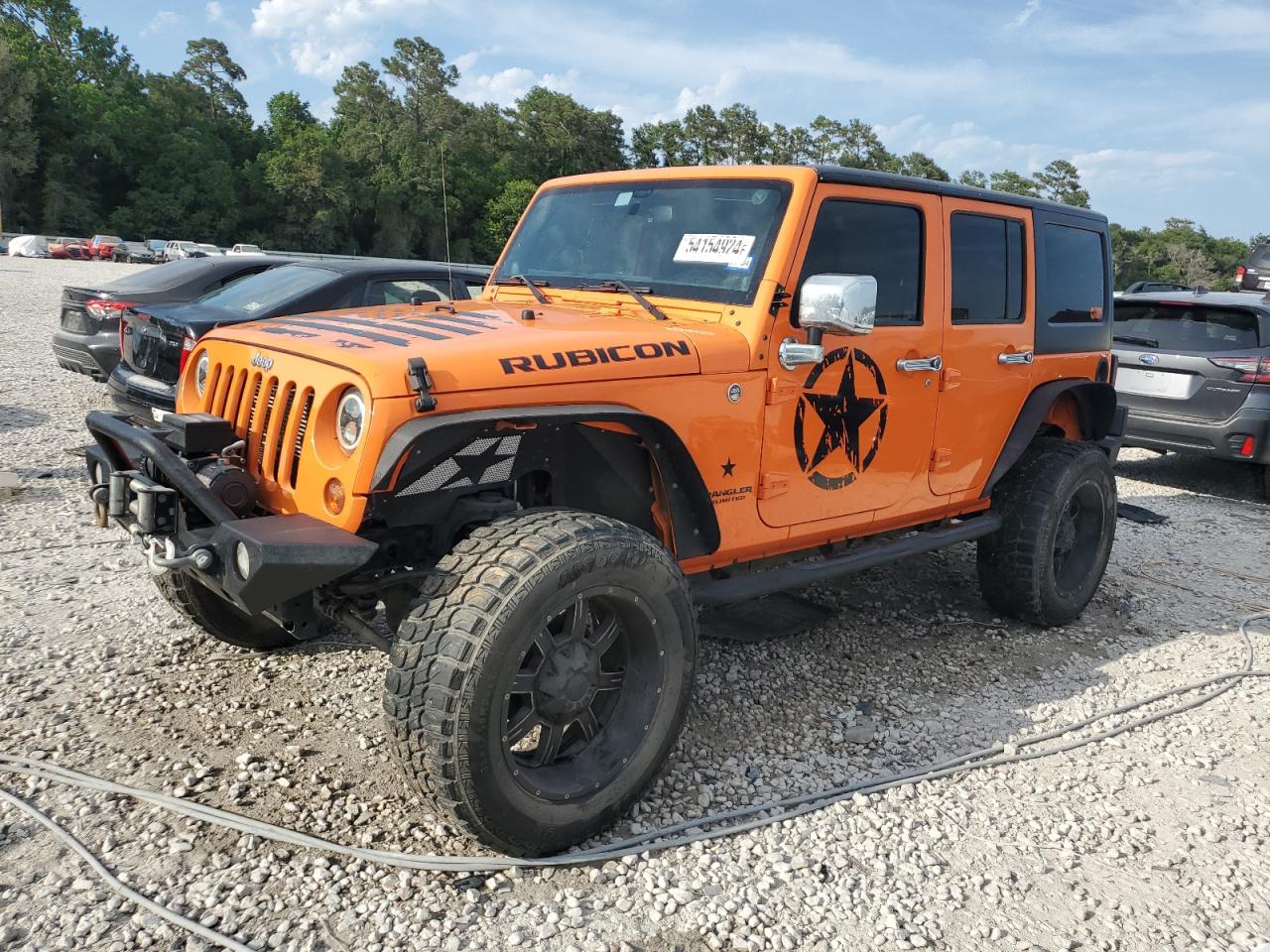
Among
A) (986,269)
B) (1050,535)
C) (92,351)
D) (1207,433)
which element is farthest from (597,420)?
(1207,433)

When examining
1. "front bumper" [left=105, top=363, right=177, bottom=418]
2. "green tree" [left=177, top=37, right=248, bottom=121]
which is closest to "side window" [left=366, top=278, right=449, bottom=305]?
"front bumper" [left=105, top=363, right=177, bottom=418]

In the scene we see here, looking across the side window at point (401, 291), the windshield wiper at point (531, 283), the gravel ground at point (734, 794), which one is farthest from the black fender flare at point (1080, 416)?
the side window at point (401, 291)

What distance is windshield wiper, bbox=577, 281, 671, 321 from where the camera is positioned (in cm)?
351

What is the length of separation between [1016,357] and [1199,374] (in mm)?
4706

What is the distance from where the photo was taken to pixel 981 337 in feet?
14.1

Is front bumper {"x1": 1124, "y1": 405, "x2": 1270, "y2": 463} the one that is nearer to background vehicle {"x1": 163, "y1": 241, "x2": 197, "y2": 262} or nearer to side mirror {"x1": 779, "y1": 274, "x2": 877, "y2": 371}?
side mirror {"x1": 779, "y1": 274, "x2": 877, "y2": 371}

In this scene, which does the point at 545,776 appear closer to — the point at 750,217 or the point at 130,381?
the point at 750,217

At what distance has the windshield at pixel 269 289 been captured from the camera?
681 cm

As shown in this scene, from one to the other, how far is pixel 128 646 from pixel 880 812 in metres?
3.14

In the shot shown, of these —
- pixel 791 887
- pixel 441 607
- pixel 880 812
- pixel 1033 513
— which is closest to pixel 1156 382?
pixel 1033 513

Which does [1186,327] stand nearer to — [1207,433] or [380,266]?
[1207,433]

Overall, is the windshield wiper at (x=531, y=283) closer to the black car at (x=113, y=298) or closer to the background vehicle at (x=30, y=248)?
the black car at (x=113, y=298)

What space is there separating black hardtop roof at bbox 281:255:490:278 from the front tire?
4.39m

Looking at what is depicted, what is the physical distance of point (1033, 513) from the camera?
4.70 meters
